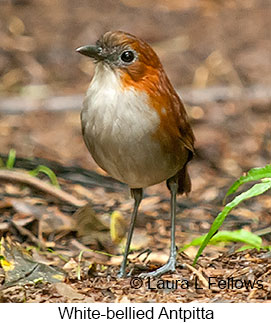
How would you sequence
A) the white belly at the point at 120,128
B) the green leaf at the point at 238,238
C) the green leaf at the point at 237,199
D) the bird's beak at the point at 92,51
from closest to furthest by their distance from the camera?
the green leaf at the point at 237,199 → the white belly at the point at 120,128 → the bird's beak at the point at 92,51 → the green leaf at the point at 238,238

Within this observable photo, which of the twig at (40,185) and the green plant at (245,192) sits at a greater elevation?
the twig at (40,185)

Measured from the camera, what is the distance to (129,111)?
398 cm

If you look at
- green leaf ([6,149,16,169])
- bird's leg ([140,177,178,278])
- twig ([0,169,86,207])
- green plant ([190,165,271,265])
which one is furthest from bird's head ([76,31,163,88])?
green leaf ([6,149,16,169])

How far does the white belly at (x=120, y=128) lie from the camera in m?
3.98

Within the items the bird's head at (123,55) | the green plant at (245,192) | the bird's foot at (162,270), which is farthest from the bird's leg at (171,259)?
the bird's head at (123,55)

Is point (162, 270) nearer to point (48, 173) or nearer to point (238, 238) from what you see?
point (238, 238)

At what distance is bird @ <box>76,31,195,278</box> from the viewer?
3.99 m

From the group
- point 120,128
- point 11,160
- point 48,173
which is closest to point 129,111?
point 120,128

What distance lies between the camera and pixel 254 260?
174 inches

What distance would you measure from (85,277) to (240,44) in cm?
576

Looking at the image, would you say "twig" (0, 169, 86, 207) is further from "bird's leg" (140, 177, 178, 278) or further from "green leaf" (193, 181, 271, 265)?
"green leaf" (193, 181, 271, 265)

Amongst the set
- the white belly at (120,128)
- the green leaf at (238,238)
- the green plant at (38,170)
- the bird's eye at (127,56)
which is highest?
the bird's eye at (127,56)

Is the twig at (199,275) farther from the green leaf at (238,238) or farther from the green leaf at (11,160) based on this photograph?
the green leaf at (11,160)

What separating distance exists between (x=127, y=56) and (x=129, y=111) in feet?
1.10
